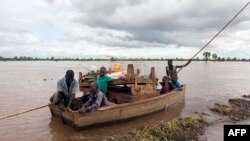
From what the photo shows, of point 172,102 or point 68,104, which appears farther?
point 172,102

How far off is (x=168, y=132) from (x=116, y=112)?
1.90 meters

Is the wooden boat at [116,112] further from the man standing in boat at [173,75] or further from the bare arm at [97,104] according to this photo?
the man standing in boat at [173,75]

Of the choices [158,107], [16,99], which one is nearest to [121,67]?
[16,99]

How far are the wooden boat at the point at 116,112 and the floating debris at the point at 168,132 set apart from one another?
901mm

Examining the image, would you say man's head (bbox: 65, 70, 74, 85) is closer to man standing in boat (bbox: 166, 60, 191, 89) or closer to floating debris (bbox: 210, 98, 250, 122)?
floating debris (bbox: 210, 98, 250, 122)

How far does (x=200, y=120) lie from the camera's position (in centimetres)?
1027

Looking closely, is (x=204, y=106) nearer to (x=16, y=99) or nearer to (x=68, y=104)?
(x=68, y=104)

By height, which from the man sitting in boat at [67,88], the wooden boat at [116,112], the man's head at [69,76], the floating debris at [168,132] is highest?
the man's head at [69,76]

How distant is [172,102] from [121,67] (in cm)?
861

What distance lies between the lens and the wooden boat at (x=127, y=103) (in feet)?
29.0

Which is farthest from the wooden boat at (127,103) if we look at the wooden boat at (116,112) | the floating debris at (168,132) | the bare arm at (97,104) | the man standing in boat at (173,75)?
the man standing in boat at (173,75)

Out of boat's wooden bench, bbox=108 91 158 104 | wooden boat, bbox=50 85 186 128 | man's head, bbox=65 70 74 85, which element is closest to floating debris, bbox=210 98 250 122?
wooden boat, bbox=50 85 186 128

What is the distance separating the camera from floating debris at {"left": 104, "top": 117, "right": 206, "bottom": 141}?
26.2 ft

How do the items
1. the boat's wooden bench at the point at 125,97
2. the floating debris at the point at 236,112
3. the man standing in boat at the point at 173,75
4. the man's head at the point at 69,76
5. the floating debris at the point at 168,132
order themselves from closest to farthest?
the floating debris at the point at 168,132, the man's head at the point at 69,76, the boat's wooden bench at the point at 125,97, the floating debris at the point at 236,112, the man standing in boat at the point at 173,75
